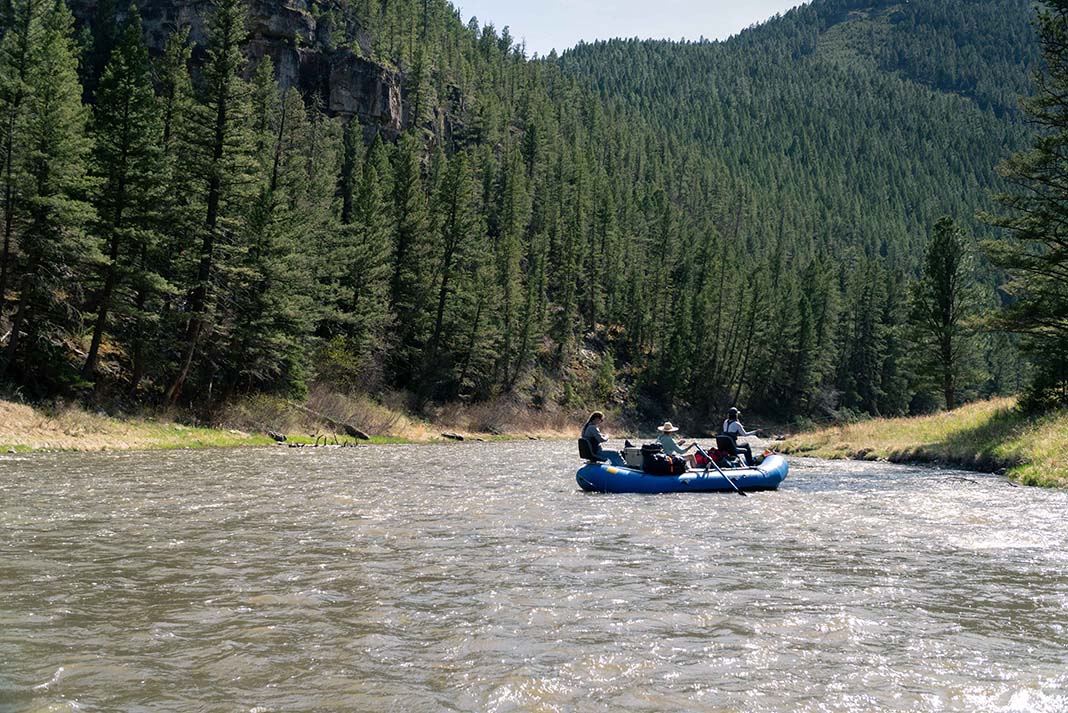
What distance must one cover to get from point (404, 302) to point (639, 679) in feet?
157

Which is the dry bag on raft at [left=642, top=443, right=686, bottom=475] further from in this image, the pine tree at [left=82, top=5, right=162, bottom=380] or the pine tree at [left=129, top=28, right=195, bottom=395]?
the pine tree at [left=82, top=5, right=162, bottom=380]

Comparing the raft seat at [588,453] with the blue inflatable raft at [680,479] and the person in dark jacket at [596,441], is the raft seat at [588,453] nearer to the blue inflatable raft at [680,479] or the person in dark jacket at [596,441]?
the person in dark jacket at [596,441]

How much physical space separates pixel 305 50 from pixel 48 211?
56368mm

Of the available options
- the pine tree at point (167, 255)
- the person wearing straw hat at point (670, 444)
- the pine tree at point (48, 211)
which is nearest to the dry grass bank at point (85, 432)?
the pine tree at point (48, 211)

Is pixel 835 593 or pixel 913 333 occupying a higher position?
pixel 913 333

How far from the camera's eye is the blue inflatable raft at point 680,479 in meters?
19.2

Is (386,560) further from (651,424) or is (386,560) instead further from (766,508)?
(651,424)

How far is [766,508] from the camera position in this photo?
54.6 ft

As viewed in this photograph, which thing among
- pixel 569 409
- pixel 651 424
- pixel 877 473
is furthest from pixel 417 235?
pixel 877 473

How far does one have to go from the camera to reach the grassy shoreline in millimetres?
22625

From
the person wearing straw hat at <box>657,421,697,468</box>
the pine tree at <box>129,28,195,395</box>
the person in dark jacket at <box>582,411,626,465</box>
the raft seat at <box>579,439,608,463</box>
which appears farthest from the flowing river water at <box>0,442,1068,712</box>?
the pine tree at <box>129,28,195,395</box>

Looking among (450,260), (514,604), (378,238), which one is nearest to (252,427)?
(378,238)

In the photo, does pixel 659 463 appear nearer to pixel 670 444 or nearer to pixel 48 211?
pixel 670 444

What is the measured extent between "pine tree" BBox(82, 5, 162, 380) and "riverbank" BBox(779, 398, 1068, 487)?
94.2ft
